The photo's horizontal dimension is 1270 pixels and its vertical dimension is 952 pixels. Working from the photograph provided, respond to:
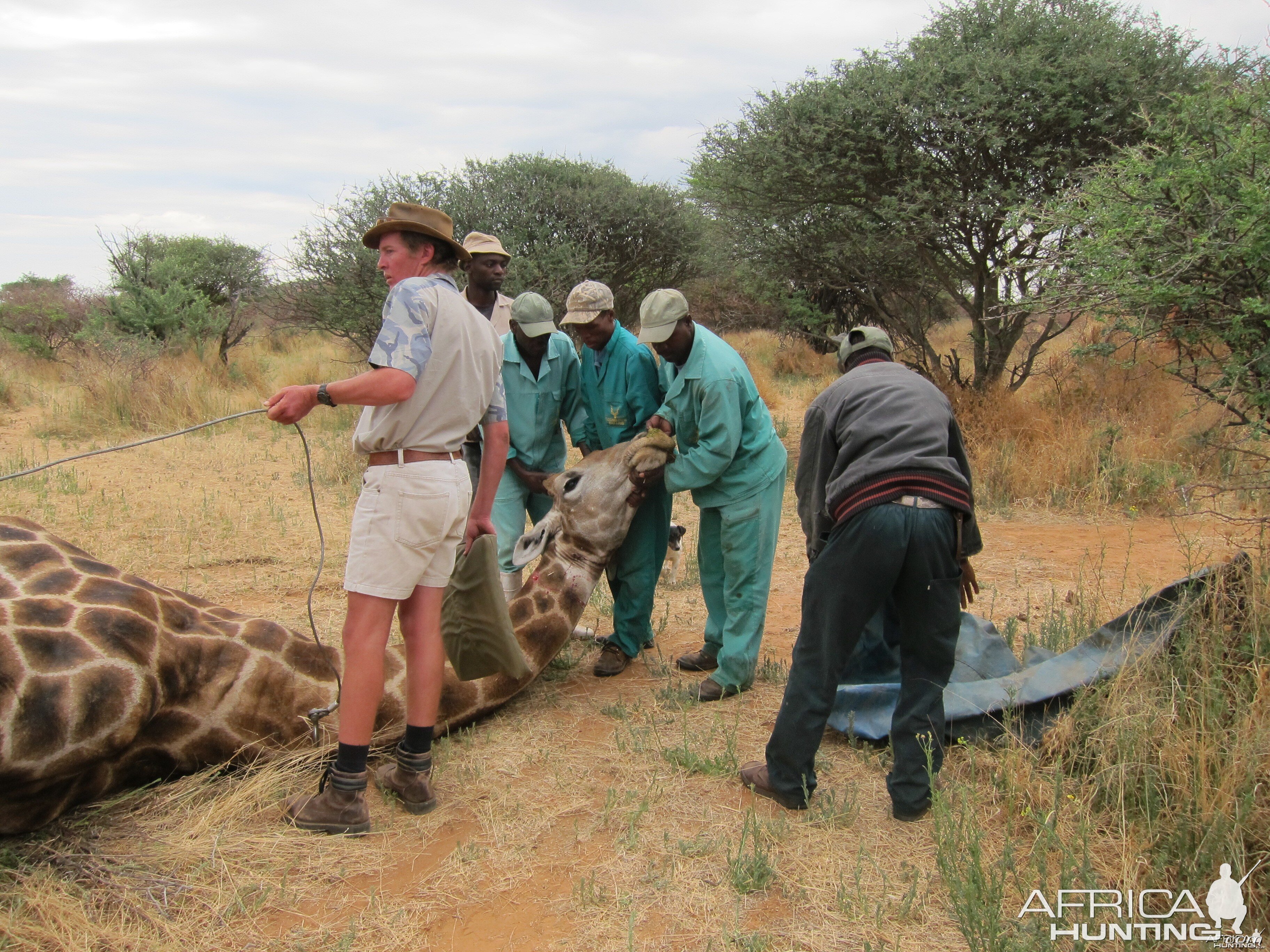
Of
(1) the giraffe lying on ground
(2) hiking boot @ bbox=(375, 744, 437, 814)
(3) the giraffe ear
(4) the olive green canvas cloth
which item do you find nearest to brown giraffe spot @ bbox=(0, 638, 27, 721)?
(1) the giraffe lying on ground

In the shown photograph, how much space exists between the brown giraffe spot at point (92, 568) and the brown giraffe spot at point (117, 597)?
54mm

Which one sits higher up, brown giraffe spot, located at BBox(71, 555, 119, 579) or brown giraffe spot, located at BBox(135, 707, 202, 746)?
brown giraffe spot, located at BBox(71, 555, 119, 579)

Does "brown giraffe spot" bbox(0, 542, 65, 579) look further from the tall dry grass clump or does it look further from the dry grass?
the tall dry grass clump

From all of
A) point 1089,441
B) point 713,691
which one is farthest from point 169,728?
point 1089,441

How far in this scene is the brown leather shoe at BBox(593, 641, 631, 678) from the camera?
14.4 ft

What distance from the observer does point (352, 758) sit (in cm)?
293

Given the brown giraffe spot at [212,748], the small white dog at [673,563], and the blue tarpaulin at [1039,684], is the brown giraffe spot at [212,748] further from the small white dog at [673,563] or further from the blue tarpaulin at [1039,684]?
the small white dog at [673,563]

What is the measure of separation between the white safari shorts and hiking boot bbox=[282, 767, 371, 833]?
0.61 metres

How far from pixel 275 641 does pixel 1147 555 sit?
213 inches

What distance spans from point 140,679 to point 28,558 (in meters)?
0.68

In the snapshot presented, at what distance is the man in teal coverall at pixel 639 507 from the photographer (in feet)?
14.5

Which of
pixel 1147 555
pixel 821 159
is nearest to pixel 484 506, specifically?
pixel 1147 555

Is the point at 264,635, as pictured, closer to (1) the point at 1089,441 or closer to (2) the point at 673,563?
(2) the point at 673,563

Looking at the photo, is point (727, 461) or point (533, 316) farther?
point (533, 316)
